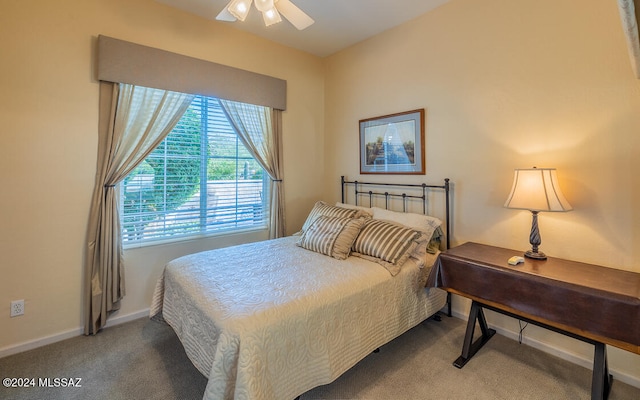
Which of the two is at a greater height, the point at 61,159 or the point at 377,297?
the point at 61,159

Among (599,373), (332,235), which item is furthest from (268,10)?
(599,373)

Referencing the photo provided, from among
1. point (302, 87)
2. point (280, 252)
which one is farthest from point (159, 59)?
point (280, 252)

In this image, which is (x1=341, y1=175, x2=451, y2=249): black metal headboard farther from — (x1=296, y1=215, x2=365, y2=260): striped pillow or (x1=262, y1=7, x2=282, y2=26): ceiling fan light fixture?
(x1=262, y1=7, x2=282, y2=26): ceiling fan light fixture

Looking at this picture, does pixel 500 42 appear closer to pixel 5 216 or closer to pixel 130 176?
pixel 130 176

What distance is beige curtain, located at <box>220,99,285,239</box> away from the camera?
3055mm

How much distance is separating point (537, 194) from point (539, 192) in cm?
2

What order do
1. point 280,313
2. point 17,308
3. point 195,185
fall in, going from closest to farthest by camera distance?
point 280,313 < point 17,308 < point 195,185

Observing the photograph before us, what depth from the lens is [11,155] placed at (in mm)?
2045

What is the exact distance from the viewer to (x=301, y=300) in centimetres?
156

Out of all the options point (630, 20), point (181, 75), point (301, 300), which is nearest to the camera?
point (630, 20)

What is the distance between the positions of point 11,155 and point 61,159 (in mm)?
264

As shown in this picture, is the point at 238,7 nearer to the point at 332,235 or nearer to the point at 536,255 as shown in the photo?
the point at 332,235

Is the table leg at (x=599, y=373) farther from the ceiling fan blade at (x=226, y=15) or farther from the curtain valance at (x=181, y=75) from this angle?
the curtain valance at (x=181, y=75)

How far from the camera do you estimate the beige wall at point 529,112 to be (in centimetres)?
181
